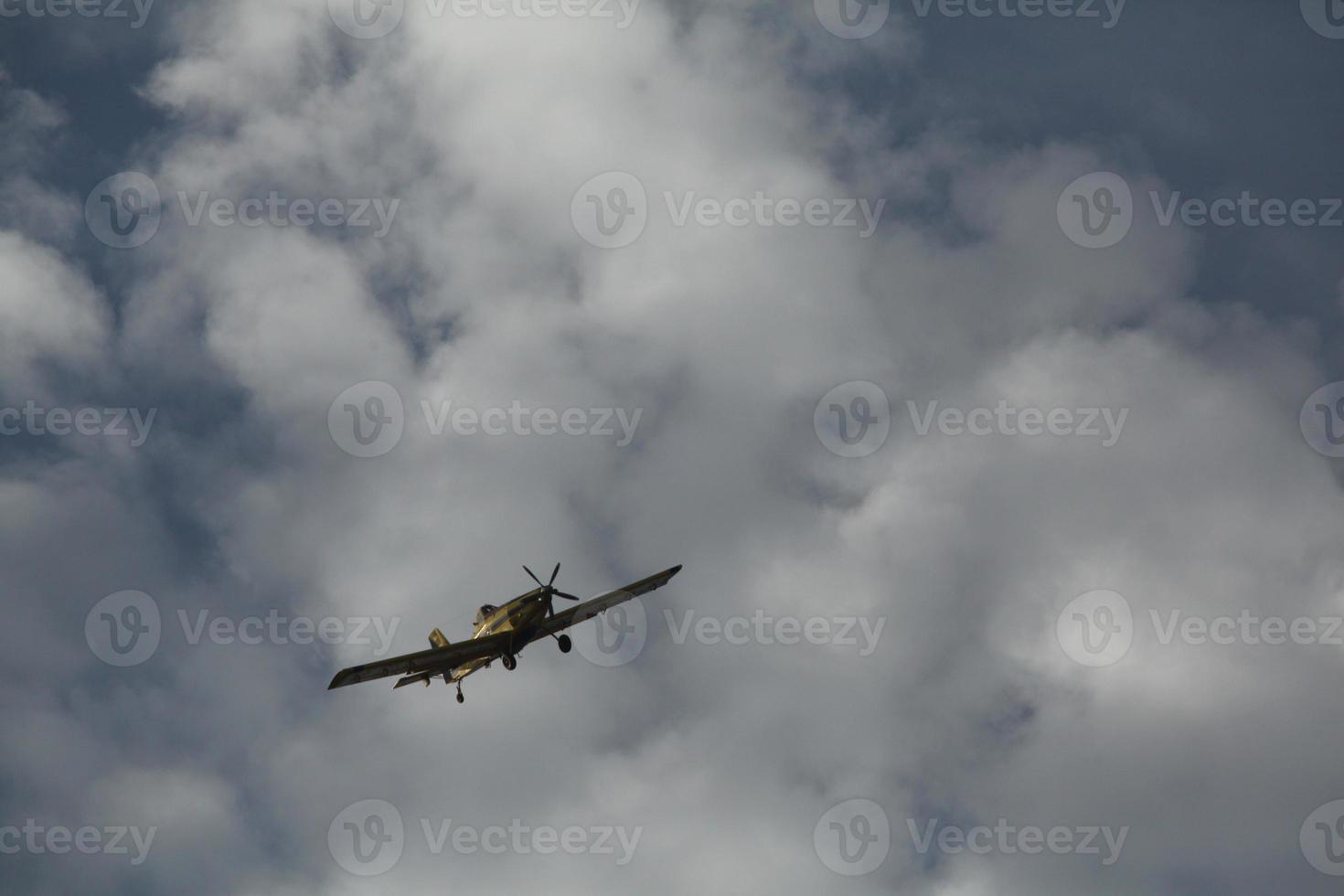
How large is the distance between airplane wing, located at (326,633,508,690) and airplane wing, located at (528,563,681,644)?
209cm

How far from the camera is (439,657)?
188ft

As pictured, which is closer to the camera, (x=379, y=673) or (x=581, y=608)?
(x=379, y=673)

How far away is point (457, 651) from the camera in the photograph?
5744 cm

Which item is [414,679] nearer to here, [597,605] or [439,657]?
[439,657]

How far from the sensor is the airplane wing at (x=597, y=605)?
5841 centimetres

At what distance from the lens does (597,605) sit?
197ft

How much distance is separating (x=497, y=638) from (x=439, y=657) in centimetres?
339

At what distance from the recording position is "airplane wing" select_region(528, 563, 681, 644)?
5841 cm

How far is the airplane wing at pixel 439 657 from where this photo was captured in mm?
54838

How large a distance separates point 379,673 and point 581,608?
11.6 m

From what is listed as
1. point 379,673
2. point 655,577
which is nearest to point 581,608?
point 655,577

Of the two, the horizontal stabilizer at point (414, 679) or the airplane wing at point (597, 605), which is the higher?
the airplane wing at point (597, 605)

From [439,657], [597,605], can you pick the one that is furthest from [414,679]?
[597,605]

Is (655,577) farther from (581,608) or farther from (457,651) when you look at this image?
(457,651)
